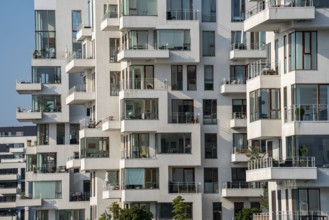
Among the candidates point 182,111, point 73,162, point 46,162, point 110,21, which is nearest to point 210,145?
point 182,111

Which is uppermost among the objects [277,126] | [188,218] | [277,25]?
[277,25]

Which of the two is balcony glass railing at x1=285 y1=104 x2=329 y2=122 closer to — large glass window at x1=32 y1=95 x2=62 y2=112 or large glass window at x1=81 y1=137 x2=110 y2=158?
large glass window at x1=81 y1=137 x2=110 y2=158

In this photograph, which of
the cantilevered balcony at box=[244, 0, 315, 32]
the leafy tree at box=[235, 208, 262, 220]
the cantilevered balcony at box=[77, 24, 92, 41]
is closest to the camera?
the cantilevered balcony at box=[244, 0, 315, 32]

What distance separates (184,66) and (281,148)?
78.1 ft

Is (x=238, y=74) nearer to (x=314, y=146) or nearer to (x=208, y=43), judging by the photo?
(x=208, y=43)

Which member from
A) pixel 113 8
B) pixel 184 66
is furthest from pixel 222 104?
pixel 113 8

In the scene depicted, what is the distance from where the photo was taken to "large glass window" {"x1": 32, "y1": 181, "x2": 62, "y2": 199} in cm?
11225

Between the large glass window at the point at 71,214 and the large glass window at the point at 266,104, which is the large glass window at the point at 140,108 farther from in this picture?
the large glass window at the point at 71,214

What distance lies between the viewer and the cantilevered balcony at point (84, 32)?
335ft

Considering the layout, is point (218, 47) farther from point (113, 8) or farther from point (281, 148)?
point (281, 148)

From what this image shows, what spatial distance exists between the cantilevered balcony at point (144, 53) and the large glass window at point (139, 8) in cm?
Answer: 201

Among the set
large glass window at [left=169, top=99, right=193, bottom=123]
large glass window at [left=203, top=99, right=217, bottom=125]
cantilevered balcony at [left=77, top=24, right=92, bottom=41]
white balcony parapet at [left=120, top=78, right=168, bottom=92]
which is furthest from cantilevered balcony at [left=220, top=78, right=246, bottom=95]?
cantilevered balcony at [left=77, top=24, right=92, bottom=41]

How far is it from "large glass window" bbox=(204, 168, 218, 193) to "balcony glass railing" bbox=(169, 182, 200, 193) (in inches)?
30.1

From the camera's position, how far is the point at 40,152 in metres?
114
